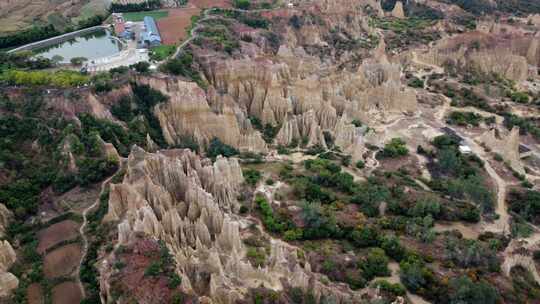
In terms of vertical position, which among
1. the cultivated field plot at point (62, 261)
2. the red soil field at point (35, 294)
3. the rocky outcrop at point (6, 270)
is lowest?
the red soil field at point (35, 294)

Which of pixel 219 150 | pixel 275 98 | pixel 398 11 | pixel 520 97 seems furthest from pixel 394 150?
pixel 398 11

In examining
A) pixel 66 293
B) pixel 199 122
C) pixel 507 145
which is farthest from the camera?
pixel 507 145

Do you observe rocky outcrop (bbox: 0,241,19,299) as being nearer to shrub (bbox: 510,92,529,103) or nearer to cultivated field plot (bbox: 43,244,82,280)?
cultivated field plot (bbox: 43,244,82,280)

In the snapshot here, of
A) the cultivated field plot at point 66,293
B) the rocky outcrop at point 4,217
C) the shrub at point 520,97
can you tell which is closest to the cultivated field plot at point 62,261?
the cultivated field plot at point 66,293

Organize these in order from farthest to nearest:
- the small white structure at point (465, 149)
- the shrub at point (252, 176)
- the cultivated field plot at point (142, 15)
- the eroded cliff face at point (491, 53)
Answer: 1. the cultivated field plot at point (142, 15)
2. the eroded cliff face at point (491, 53)
3. the small white structure at point (465, 149)
4. the shrub at point (252, 176)

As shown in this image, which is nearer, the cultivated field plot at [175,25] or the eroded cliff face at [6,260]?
the eroded cliff face at [6,260]

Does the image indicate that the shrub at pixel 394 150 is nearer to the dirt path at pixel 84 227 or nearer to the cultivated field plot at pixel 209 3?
the dirt path at pixel 84 227

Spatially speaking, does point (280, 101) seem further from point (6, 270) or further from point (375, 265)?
point (6, 270)

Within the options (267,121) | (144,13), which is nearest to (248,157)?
(267,121)
